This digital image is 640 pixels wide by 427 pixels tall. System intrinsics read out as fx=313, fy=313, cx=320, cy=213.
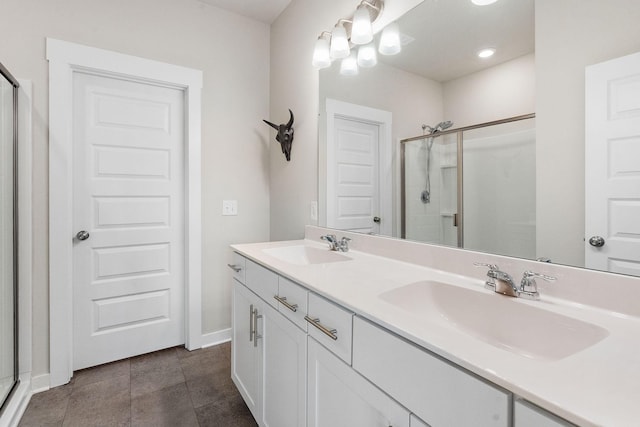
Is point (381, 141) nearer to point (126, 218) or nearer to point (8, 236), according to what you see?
point (126, 218)

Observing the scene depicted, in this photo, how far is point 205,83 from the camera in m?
2.34

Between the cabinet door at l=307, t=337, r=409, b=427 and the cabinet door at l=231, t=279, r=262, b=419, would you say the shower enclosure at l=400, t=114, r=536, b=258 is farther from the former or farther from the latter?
the cabinet door at l=231, t=279, r=262, b=419

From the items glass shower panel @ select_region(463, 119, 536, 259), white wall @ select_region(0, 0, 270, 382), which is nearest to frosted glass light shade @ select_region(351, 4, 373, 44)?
glass shower panel @ select_region(463, 119, 536, 259)

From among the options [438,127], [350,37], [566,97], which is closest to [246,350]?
[438,127]

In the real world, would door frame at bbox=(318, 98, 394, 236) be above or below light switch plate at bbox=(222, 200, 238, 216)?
above

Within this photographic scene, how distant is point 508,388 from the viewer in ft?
1.59

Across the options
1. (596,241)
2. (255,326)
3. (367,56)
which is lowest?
(255,326)

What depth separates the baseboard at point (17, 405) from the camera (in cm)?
150

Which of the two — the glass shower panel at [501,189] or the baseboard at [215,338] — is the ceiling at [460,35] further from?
the baseboard at [215,338]

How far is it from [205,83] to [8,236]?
151cm

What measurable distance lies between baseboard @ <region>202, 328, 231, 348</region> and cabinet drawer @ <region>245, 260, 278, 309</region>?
1.11m

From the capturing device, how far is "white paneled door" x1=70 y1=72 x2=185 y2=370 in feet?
6.61

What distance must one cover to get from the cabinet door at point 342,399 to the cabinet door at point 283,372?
0.18ft

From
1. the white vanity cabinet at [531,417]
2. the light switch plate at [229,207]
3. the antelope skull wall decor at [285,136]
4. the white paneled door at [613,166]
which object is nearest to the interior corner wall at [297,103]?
the antelope skull wall decor at [285,136]
